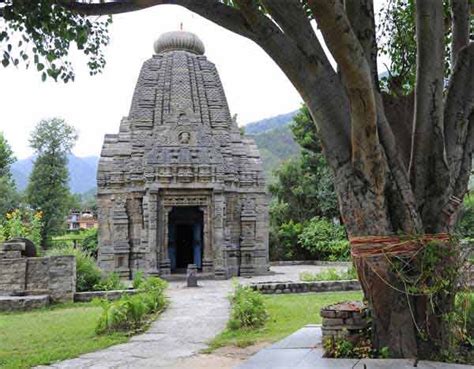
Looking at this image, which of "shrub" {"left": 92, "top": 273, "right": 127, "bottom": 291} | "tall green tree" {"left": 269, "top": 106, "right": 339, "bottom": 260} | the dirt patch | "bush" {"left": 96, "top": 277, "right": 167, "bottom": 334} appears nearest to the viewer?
the dirt patch

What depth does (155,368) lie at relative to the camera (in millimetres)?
6262

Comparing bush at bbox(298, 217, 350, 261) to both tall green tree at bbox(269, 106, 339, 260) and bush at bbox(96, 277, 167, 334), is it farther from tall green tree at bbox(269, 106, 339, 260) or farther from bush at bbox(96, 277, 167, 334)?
bush at bbox(96, 277, 167, 334)

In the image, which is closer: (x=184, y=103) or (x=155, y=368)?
(x=155, y=368)

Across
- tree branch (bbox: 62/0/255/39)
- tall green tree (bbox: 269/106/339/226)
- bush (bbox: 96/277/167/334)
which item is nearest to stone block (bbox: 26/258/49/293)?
bush (bbox: 96/277/167/334)

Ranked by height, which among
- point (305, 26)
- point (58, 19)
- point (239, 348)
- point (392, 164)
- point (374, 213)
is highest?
point (58, 19)

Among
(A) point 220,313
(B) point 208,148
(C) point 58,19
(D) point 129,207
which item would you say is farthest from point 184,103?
(C) point 58,19

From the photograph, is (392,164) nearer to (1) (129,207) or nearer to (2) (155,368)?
(2) (155,368)

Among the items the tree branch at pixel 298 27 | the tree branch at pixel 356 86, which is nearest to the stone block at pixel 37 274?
the tree branch at pixel 298 27

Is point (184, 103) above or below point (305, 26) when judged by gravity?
above

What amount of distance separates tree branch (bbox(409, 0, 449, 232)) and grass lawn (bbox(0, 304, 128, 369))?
516cm

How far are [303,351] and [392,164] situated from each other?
6.79 feet

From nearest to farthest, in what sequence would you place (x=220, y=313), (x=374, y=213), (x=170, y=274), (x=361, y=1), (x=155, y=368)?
1. (x=374, y=213)
2. (x=361, y=1)
3. (x=155, y=368)
4. (x=220, y=313)
5. (x=170, y=274)

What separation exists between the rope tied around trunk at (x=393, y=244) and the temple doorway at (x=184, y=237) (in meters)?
16.1

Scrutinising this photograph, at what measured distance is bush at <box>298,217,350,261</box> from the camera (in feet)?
88.1
